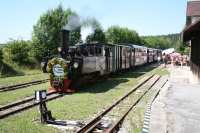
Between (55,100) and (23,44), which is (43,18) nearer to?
(23,44)

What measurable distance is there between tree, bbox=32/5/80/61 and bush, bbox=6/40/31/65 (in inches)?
77.5

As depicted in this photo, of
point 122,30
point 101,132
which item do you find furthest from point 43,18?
point 122,30

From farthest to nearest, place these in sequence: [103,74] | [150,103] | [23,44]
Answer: [23,44]
[103,74]
[150,103]

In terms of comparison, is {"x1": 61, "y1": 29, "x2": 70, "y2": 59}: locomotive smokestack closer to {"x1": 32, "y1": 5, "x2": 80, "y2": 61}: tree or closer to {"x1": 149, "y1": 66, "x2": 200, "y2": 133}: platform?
{"x1": 149, "y1": 66, "x2": 200, "y2": 133}: platform

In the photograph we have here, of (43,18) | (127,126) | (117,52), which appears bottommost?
(127,126)

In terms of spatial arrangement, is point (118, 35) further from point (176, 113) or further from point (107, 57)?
point (176, 113)

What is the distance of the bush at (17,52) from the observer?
37406mm

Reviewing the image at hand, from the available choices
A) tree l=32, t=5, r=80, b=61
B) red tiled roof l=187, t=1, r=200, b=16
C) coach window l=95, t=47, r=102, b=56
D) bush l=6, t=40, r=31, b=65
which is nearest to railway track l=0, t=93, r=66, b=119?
coach window l=95, t=47, r=102, b=56

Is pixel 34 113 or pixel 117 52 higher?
pixel 117 52

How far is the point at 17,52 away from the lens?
3794 centimetres

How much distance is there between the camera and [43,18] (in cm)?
4784

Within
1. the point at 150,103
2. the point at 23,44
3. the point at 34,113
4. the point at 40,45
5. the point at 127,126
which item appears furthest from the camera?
the point at 40,45

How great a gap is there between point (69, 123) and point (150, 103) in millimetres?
4920

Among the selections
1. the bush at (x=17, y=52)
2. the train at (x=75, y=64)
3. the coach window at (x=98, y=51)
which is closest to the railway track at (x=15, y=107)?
the train at (x=75, y=64)
